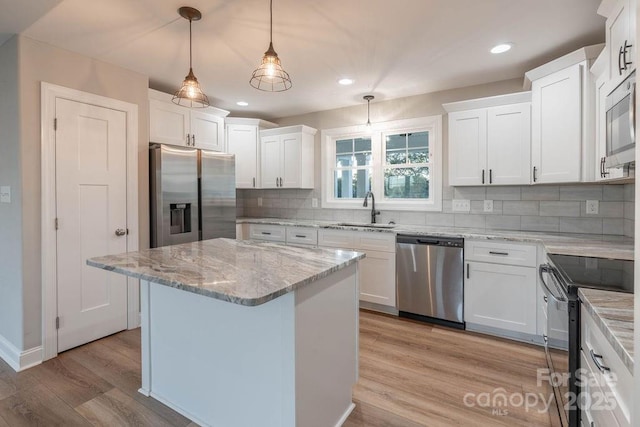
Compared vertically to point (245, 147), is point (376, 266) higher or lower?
lower

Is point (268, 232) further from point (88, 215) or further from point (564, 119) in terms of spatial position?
point (564, 119)

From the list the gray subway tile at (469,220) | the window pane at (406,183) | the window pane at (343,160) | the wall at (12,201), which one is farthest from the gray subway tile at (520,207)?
the wall at (12,201)

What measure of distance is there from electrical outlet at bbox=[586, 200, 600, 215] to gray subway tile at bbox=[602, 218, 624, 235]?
0.33ft

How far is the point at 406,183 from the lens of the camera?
3.94 meters

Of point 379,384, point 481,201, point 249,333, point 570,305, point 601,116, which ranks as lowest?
point 379,384

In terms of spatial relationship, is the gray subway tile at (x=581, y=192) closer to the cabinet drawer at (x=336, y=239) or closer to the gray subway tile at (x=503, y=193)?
the gray subway tile at (x=503, y=193)

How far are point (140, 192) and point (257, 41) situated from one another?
1.79 meters

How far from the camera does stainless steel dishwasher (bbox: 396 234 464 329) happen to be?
9.83ft

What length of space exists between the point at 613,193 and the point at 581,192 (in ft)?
0.70

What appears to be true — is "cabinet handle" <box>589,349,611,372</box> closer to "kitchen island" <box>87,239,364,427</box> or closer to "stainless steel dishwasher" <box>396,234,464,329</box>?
"kitchen island" <box>87,239,364,427</box>

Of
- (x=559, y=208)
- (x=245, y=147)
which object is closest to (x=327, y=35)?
(x=245, y=147)

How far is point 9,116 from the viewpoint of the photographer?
241cm

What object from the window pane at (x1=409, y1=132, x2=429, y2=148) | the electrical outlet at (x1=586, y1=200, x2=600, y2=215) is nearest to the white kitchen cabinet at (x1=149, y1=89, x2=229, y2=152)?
the window pane at (x1=409, y1=132, x2=429, y2=148)

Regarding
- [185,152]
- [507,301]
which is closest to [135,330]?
[185,152]
